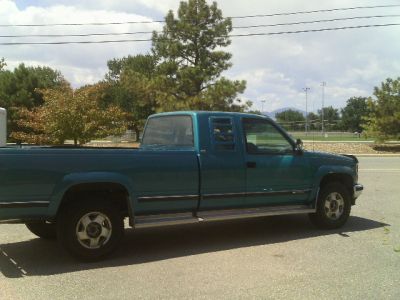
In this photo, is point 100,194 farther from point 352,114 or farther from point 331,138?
point 352,114

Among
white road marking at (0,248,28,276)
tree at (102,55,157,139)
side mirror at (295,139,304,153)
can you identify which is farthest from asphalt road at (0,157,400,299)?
tree at (102,55,157,139)

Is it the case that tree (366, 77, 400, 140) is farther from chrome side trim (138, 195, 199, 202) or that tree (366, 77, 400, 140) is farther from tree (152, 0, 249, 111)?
chrome side trim (138, 195, 199, 202)

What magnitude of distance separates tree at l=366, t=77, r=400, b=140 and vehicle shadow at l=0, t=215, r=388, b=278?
88.8 ft

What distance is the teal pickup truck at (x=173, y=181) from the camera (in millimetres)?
5602

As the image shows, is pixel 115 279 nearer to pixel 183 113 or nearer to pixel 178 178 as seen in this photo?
pixel 178 178

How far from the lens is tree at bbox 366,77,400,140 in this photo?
111ft

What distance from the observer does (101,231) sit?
6.07m

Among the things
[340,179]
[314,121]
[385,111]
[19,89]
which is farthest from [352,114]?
[340,179]

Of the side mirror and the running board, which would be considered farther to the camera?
the side mirror

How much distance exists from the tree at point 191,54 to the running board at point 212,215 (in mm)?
20815

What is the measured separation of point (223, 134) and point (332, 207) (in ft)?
7.77

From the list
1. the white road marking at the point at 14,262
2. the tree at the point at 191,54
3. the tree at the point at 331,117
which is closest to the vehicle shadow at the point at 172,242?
the white road marking at the point at 14,262

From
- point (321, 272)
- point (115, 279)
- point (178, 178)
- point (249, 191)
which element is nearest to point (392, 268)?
point (321, 272)

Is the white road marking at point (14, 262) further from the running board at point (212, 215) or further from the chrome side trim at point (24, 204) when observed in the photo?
the running board at point (212, 215)
